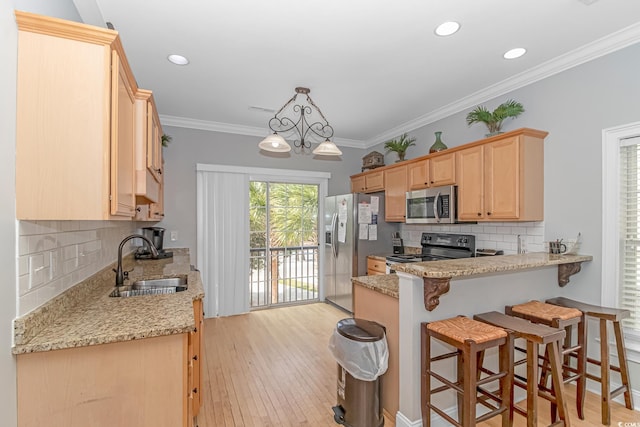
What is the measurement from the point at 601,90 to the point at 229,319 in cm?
455

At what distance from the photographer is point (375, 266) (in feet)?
13.9

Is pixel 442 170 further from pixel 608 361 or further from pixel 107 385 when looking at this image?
pixel 107 385

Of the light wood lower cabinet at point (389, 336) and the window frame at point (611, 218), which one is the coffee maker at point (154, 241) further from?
the window frame at point (611, 218)

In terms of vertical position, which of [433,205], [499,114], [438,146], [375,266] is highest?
[499,114]

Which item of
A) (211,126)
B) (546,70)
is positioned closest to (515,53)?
(546,70)

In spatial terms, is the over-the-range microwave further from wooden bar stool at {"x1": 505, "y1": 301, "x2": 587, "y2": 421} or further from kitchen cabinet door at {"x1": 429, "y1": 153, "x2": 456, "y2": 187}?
wooden bar stool at {"x1": 505, "y1": 301, "x2": 587, "y2": 421}

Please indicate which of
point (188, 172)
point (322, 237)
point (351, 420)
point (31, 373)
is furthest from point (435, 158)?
point (31, 373)

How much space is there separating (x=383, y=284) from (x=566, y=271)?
5.03ft

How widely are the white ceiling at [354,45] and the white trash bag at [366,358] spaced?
2137 millimetres

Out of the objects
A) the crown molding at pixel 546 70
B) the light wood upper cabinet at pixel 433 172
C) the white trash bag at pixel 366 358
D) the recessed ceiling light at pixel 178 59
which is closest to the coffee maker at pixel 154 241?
the recessed ceiling light at pixel 178 59

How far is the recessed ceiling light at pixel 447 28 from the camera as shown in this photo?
2.14 meters

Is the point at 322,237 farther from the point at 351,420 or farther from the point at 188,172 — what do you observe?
the point at 351,420

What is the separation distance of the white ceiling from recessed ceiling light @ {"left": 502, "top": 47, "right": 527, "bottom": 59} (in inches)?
2.3

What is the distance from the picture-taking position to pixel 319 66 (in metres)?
2.72
